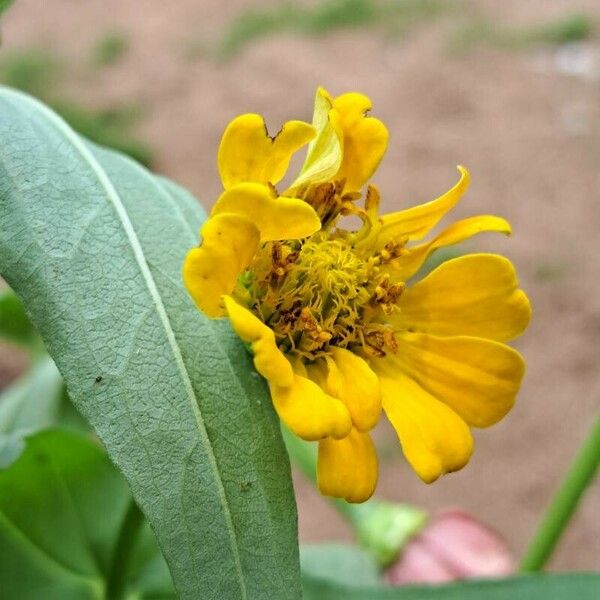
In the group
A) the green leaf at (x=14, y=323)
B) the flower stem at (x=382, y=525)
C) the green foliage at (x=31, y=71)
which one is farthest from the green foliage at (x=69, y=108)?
the flower stem at (x=382, y=525)

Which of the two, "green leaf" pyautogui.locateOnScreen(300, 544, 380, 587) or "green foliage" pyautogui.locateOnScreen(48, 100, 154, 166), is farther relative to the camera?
"green foliage" pyautogui.locateOnScreen(48, 100, 154, 166)

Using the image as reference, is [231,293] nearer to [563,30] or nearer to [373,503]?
[373,503]

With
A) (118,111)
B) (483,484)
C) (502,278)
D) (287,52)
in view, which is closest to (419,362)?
(502,278)

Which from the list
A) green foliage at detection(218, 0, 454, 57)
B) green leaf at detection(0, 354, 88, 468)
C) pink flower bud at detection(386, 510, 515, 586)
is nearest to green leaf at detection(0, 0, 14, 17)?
green leaf at detection(0, 354, 88, 468)

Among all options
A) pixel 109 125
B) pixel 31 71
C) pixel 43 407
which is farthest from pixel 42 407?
pixel 31 71

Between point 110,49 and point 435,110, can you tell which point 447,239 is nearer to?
point 435,110

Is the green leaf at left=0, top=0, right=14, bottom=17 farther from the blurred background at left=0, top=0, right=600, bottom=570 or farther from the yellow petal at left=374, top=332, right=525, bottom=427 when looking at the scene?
the blurred background at left=0, top=0, right=600, bottom=570

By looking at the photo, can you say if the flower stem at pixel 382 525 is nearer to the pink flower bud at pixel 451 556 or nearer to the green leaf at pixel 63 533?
the pink flower bud at pixel 451 556
